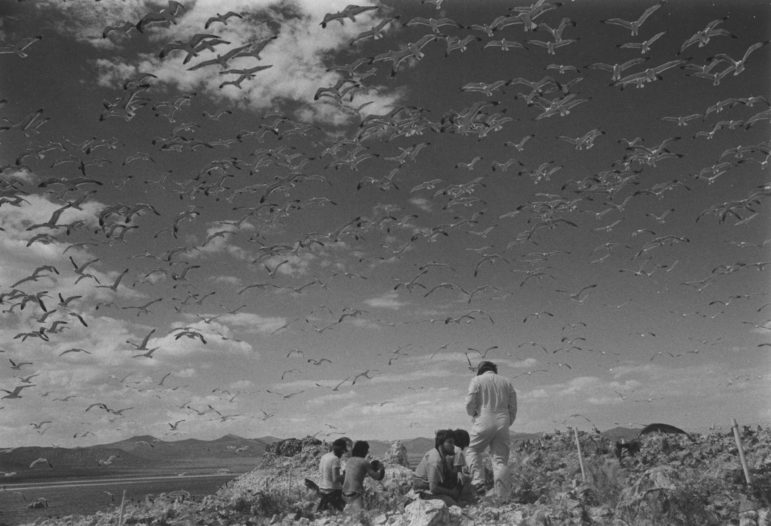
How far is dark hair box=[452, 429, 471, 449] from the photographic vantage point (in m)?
9.31

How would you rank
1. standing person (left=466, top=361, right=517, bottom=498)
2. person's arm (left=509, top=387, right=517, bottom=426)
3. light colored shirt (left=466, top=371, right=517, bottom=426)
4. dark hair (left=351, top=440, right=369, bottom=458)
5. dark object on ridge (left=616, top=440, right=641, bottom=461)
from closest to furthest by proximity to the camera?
1. standing person (left=466, top=361, right=517, bottom=498)
2. light colored shirt (left=466, top=371, right=517, bottom=426)
3. person's arm (left=509, top=387, right=517, bottom=426)
4. dark hair (left=351, top=440, right=369, bottom=458)
5. dark object on ridge (left=616, top=440, right=641, bottom=461)

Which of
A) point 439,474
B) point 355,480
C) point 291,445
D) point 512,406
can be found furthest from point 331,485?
point 291,445

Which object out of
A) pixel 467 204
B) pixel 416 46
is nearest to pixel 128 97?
pixel 416 46

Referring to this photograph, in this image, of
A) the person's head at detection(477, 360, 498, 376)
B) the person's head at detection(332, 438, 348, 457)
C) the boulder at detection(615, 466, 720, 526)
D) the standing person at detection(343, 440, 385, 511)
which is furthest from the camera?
the person's head at detection(332, 438, 348, 457)

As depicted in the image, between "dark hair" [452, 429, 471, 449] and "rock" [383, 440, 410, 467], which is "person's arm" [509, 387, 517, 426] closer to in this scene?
"dark hair" [452, 429, 471, 449]

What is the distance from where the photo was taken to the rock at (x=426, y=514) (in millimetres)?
6578

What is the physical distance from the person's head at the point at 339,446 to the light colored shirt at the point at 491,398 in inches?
130

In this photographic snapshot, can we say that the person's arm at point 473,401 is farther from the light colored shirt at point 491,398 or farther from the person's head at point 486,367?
the person's head at point 486,367

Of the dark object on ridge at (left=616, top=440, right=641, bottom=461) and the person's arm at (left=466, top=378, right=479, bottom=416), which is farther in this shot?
the dark object on ridge at (left=616, top=440, right=641, bottom=461)

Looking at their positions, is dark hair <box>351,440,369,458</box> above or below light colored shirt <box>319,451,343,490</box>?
above

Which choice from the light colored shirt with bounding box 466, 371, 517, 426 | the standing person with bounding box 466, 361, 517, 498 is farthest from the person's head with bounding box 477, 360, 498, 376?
the light colored shirt with bounding box 466, 371, 517, 426

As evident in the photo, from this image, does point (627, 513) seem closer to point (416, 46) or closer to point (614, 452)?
point (614, 452)

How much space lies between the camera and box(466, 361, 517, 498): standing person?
27.8 feet

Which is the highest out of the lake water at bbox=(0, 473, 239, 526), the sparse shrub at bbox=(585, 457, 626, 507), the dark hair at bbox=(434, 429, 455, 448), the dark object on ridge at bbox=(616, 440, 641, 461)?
the dark hair at bbox=(434, 429, 455, 448)
